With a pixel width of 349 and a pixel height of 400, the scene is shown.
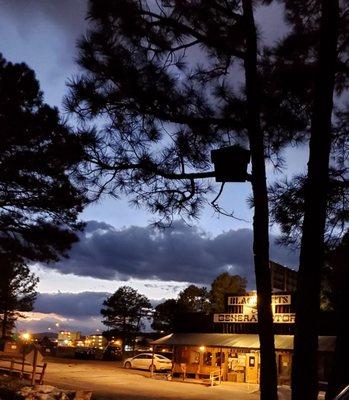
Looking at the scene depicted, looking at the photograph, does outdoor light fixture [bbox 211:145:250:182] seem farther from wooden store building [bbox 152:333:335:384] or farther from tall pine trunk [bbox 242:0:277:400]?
wooden store building [bbox 152:333:335:384]

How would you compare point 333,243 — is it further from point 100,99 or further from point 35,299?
point 35,299

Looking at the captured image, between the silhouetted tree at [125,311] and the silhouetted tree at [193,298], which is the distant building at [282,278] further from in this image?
the silhouetted tree at [125,311]

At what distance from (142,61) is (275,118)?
164 centimetres

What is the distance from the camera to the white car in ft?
95.5

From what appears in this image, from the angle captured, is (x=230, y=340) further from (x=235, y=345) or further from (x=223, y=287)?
(x=223, y=287)

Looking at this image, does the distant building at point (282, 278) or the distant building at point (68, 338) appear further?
the distant building at point (68, 338)

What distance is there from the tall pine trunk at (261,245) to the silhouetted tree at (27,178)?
846 cm

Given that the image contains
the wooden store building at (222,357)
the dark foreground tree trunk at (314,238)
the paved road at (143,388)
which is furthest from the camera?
the wooden store building at (222,357)

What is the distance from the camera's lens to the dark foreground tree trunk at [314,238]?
4289 mm

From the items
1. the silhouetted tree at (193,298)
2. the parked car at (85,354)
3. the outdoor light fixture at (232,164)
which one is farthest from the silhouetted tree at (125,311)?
the outdoor light fixture at (232,164)

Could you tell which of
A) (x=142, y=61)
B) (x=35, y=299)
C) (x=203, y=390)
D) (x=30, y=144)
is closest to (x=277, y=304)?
(x=203, y=390)

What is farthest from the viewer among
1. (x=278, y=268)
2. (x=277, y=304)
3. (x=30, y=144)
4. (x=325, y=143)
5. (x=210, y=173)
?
(x=277, y=304)

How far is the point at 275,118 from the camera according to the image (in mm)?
5836

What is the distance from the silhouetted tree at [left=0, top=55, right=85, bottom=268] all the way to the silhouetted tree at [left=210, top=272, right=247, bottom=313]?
28152 millimetres
